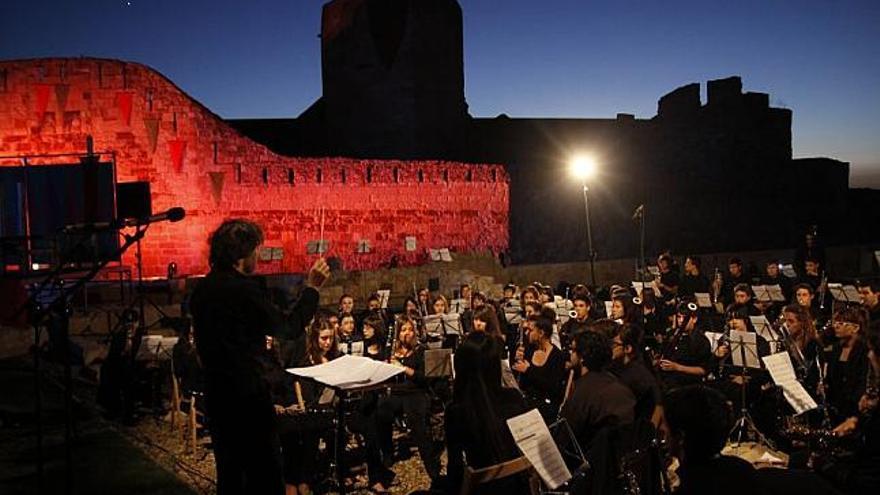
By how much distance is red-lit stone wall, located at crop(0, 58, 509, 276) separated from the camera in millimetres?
14734

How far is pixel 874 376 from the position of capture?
500 centimetres

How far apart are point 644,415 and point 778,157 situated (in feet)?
86.2

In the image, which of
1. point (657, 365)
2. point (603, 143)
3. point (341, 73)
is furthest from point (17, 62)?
point (603, 143)

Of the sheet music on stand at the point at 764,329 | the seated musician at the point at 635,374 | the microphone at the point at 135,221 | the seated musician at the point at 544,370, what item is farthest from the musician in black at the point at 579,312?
the microphone at the point at 135,221

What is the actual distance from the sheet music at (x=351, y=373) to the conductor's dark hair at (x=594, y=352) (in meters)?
1.18

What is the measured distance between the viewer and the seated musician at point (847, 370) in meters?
5.22

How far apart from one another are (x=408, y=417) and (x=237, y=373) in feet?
9.88

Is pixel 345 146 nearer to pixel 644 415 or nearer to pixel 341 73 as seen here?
pixel 341 73

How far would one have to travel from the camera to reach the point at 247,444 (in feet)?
11.0

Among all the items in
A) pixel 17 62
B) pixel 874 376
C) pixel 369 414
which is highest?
pixel 17 62

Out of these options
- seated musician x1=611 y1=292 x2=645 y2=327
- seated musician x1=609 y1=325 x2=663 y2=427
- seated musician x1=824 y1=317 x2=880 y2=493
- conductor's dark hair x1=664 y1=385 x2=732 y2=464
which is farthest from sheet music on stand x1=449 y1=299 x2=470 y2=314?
conductor's dark hair x1=664 y1=385 x2=732 y2=464

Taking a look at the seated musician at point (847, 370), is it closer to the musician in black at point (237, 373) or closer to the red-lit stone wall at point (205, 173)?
the musician in black at point (237, 373)

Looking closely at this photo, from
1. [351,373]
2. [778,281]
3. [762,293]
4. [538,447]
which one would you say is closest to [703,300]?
[762,293]

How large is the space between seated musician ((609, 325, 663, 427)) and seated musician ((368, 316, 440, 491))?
5.56ft
